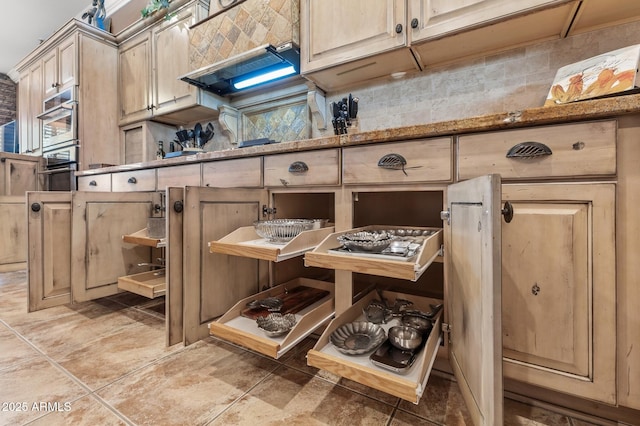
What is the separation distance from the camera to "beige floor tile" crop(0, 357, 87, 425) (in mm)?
876

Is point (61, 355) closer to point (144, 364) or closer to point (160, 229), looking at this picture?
point (144, 364)

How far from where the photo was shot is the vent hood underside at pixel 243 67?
5.84ft

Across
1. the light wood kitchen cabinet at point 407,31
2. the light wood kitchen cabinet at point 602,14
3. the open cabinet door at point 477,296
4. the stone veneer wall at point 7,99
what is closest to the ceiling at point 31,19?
the stone veneer wall at point 7,99

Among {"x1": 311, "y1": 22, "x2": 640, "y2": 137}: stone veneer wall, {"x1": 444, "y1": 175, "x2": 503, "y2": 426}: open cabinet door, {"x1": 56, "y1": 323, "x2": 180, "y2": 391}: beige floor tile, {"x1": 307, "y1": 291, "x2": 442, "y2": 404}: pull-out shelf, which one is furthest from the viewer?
{"x1": 311, "y1": 22, "x2": 640, "y2": 137}: stone veneer wall

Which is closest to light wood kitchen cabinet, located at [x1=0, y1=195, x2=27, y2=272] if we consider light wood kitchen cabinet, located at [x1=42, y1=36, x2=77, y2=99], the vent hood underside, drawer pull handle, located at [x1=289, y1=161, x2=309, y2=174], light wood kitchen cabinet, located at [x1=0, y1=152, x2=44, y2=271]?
light wood kitchen cabinet, located at [x1=0, y1=152, x2=44, y2=271]

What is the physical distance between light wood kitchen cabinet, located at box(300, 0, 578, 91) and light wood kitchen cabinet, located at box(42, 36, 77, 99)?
264 cm

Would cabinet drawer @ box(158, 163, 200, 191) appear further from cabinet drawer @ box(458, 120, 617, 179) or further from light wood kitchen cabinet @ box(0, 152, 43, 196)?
light wood kitchen cabinet @ box(0, 152, 43, 196)

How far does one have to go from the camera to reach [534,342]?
2.78ft

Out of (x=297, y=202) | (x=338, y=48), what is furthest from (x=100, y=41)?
(x=297, y=202)

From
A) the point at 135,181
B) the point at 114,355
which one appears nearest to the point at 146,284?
the point at 114,355

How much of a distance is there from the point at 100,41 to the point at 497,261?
3960 mm

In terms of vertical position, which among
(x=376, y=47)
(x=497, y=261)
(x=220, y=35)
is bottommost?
(x=497, y=261)

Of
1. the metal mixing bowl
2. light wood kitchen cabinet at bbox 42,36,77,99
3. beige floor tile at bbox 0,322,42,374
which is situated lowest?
beige floor tile at bbox 0,322,42,374

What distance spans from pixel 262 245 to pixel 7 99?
21.7 ft
